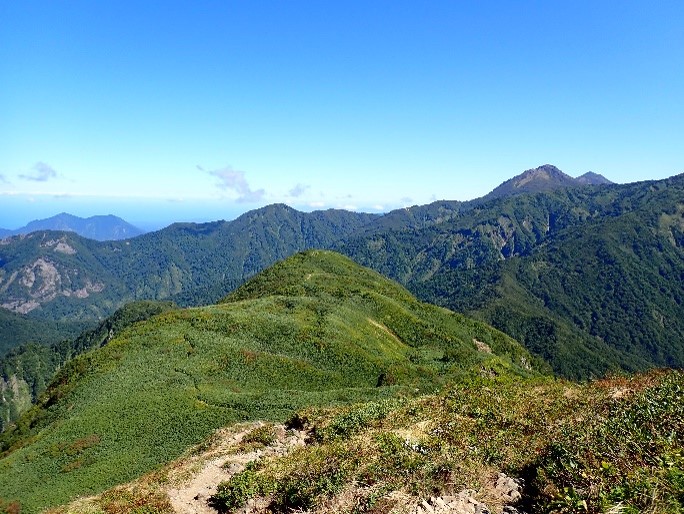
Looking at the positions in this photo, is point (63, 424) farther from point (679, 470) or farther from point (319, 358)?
point (679, 470)

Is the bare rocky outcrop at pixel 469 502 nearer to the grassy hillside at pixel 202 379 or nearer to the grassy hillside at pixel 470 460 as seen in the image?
the grassy hillside at pixel 470 460

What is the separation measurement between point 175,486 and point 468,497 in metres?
13.9

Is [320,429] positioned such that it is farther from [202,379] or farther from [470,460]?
[202,379]

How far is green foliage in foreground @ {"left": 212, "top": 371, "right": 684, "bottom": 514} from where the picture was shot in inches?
412

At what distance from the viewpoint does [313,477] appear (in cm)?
1645

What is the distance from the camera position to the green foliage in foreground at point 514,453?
34.3 feet

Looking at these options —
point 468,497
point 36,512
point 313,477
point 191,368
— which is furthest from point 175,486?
point 191,368

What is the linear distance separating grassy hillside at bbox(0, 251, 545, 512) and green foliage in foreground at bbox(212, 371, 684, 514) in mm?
20455

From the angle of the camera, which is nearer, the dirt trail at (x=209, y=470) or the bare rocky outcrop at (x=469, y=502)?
the bare rocky outcrop at (x=469, y=502)

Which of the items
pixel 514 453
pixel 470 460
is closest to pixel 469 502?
pixel 470 460

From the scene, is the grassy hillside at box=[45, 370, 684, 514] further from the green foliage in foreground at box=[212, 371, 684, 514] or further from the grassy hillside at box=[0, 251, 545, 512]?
the grassy hillside at box=[0, 251, 545, 512]

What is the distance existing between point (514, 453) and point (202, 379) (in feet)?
146

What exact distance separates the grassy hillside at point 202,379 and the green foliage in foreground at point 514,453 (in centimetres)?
2045

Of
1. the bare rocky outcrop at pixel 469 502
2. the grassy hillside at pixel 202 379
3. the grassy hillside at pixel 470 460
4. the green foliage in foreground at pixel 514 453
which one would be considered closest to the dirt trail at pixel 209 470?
the grassy hillside at pixel 470 460
